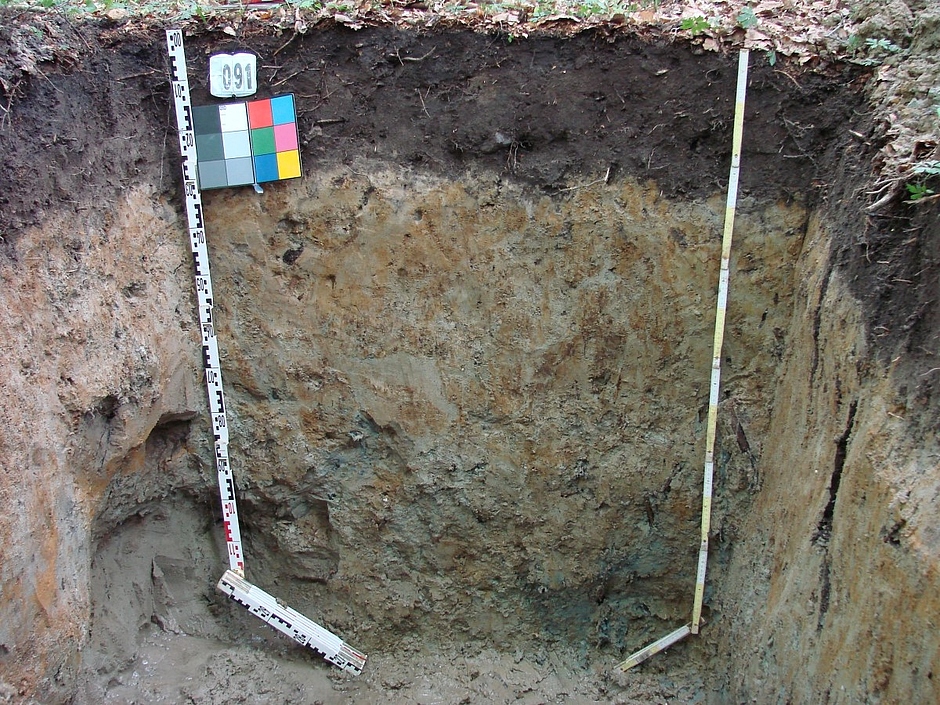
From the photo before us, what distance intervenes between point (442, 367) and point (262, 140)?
1751 mm

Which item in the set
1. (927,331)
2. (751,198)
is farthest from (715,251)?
(927,331)

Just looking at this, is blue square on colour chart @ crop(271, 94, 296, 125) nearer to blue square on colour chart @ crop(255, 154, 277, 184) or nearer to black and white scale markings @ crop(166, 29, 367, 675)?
blue square on colour chart @ crop(255, 154, 277, 184)

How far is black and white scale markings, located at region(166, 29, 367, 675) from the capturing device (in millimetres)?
4207

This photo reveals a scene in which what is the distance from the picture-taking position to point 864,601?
2.98 meters

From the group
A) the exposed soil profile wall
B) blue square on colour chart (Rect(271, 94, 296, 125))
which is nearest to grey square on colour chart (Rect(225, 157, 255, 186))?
the exposed soil profile wall

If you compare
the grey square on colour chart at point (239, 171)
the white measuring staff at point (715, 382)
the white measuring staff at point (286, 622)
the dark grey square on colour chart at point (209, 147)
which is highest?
the dark grey square on colour chart at point (209, 147)

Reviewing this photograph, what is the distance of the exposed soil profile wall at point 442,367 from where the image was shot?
148 inches

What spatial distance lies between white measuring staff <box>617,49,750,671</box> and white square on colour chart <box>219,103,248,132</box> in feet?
9.50

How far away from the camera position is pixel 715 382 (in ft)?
14.2

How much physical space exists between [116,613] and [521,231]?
3.39 m

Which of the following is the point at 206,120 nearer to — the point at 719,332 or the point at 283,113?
the point at 283,113

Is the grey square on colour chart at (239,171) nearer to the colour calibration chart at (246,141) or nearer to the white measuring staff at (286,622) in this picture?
the colour calibration chart at (246,141)

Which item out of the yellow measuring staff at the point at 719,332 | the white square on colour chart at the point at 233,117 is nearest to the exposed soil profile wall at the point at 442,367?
the yellow measuring staff at the point at 719,332

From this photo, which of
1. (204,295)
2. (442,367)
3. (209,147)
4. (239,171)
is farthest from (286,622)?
Answer: (209,147)
